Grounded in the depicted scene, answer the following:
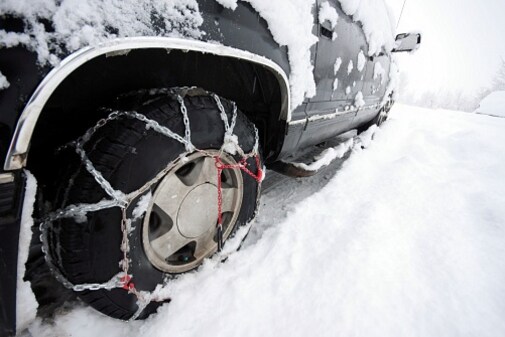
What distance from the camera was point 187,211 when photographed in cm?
124

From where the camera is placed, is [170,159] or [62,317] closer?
[170,159]

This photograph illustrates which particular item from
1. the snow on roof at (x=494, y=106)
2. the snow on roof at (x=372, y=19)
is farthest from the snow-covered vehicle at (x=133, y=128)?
the snow on roof at (x=494, y=106)

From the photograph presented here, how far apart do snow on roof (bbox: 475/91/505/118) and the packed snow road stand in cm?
1593

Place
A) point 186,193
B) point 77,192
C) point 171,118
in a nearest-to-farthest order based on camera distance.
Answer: point 77,192 → point 171,118 → point 186,193

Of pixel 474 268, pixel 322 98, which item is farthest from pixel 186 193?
pixel 474 268

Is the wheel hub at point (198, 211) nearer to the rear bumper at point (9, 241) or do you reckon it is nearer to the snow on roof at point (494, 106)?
the rear bumper at point (9, 241)

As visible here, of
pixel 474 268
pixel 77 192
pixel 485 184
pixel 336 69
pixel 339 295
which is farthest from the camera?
pixel 485 184

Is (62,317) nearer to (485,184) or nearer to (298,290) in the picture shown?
(298,290)

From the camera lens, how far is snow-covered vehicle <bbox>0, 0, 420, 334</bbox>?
0.65 meters

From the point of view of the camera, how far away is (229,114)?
126 cm

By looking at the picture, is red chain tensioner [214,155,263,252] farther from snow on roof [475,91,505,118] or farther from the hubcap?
snow on roof [475,91,505,118]

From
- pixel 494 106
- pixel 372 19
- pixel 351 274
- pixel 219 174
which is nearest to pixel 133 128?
pixel 219 174

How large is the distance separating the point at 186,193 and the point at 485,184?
315 cm

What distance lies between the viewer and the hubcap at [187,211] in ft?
3.74
